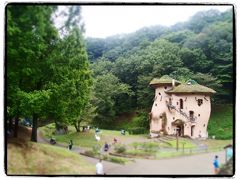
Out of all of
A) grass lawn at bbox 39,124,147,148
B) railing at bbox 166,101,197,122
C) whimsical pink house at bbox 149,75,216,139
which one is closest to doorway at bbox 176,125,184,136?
whimsical pink house at bbox 149,75,216,139

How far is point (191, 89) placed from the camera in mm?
14000

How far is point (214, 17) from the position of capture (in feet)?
41.7

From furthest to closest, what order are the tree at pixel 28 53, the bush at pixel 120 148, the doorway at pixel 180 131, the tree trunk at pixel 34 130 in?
the doorway at pixel 180 131 → the tree trunk at pixel 34 130 → the bush at pixel 120 148 → the tree at pixel 28 53

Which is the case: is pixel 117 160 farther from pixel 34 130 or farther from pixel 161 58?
pixel 161 58

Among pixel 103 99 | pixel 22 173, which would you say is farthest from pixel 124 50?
pixel 22 173

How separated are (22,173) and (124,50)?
4773 mm

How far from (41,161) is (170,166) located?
143 inches

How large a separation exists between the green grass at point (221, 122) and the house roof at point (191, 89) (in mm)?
581

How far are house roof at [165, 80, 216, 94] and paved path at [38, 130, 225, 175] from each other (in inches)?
85.8

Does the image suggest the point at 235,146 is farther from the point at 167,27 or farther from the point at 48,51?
the point at 48,51

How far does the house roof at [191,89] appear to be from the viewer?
13758mm

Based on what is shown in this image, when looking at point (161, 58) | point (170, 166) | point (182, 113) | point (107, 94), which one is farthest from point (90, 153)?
point (161, 58)

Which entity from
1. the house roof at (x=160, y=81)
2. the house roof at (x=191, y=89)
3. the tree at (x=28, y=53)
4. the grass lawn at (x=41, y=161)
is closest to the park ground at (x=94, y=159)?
the grass lawn at (x=41, y=161)

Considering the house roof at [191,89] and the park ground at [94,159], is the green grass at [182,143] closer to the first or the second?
the park ground at [94,159]
